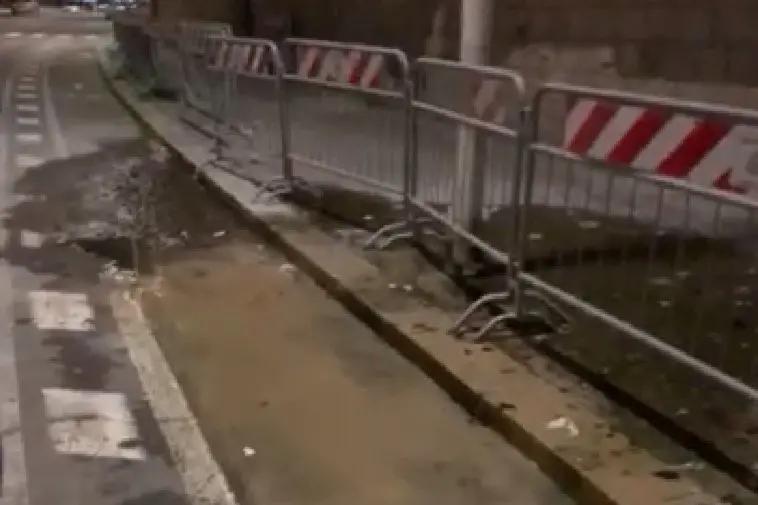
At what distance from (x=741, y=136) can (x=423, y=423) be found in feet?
6.13

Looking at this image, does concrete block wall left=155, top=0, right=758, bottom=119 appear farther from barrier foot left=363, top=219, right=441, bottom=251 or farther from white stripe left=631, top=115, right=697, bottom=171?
white stripe left=631, top=115, right=697, bottom=171

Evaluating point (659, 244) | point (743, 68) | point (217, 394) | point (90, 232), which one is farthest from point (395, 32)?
point (217, 394)

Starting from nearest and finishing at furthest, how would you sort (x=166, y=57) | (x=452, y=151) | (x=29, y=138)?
(x=452, y=151) < (x=29, y=138) < (x=166, y=57)

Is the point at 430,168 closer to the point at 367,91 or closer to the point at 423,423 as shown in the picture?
the point at 367,91

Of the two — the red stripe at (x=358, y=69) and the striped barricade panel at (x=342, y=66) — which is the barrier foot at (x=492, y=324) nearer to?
the striped barricade panel at (x=342, y=66)

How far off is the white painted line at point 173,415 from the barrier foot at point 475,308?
1.52 meters

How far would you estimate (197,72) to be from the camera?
39.8 ft

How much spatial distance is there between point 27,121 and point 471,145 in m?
9.49

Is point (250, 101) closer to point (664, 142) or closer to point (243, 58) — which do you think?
point (243, 58)

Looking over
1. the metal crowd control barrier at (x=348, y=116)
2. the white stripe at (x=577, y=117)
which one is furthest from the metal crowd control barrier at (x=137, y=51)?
the white stripe at (x=577, y=117)

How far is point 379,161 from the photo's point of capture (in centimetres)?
820

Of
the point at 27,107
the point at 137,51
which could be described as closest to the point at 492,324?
the point at 27,107

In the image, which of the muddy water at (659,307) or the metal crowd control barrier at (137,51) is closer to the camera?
the muddy water at (659,307)

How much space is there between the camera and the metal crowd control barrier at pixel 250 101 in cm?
882
